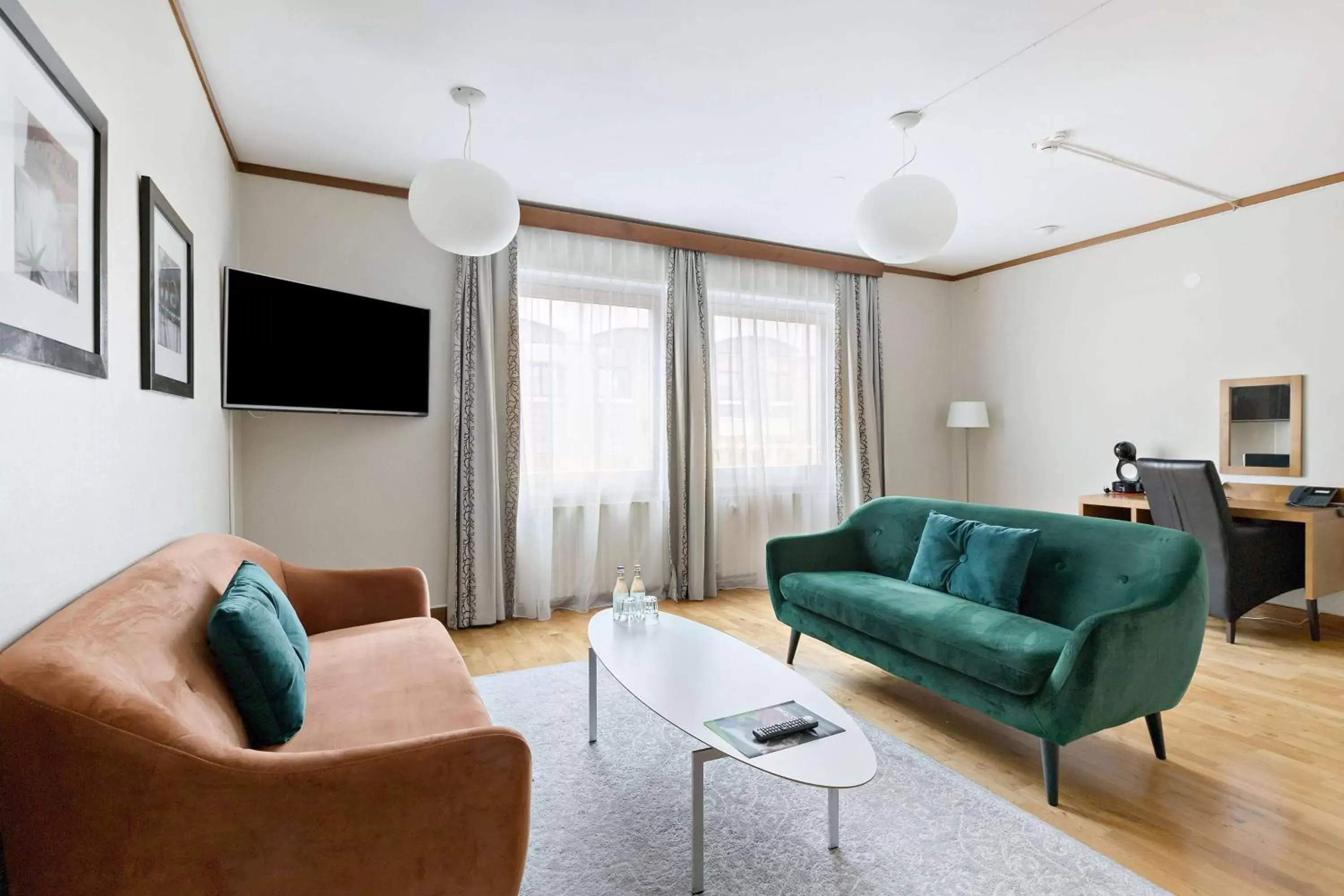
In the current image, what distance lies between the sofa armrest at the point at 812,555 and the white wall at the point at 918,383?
2270mm

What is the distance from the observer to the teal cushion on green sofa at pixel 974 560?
2562 mm

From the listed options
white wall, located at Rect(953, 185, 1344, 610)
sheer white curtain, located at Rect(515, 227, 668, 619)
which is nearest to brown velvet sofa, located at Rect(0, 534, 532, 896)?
sheer white curtain, located at Rect(515, 227, 668, 619)

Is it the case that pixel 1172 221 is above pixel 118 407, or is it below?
above

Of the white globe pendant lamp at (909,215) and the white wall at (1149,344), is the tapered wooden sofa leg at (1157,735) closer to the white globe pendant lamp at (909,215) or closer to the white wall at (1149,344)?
the white globe pendant lamp at (909,215)

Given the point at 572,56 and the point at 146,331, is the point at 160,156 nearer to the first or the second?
Result: the point at 146,331

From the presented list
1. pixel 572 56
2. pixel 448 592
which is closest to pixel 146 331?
pixel 572 56

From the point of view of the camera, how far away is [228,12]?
2.25m

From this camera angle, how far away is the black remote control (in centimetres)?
165

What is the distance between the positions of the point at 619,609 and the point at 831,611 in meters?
0.96

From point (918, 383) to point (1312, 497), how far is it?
2662 millimetres

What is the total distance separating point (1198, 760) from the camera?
231 cm

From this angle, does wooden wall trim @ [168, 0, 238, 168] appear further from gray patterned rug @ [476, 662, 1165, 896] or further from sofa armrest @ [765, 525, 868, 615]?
sofa armrest @ [765, 525, 868, 615]

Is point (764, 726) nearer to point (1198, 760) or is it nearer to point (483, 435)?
point (1198, 760)

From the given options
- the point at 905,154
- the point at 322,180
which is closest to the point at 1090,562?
the point at 905,154
